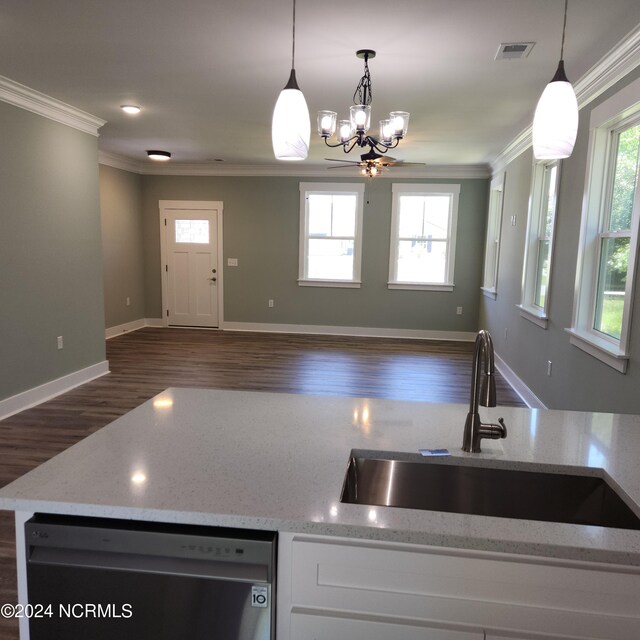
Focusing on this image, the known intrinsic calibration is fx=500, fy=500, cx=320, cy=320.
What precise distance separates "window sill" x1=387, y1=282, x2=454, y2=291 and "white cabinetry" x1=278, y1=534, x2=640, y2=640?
6.85 metres

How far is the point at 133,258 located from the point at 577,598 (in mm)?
7800

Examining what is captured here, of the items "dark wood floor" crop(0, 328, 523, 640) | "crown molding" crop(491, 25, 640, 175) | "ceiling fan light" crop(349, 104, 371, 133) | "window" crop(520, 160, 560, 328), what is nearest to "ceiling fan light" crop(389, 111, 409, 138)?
"ceiling fan light" crop(349, 104, 371, 133)

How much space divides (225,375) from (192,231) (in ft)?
11.4

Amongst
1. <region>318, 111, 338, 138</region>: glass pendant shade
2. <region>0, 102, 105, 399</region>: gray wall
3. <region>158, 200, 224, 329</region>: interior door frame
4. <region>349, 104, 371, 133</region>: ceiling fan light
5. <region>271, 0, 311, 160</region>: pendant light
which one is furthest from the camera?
<region>158, 200, 224, 329</region>: interior door frame

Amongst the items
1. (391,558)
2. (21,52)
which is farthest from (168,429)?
(21,52)

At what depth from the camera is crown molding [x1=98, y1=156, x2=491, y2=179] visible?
23.9 ft

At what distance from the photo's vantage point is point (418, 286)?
25.2 feet

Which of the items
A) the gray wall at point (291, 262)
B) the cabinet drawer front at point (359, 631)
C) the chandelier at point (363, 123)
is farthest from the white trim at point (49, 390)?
the cabinet drawer front at point (359, 631)

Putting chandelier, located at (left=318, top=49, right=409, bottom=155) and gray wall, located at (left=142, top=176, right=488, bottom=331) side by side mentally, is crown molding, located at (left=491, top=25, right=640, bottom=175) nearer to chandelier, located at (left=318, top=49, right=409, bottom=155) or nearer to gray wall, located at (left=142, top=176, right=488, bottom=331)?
chandelier, located at (left=318, top=49, right=409, bottom=155)

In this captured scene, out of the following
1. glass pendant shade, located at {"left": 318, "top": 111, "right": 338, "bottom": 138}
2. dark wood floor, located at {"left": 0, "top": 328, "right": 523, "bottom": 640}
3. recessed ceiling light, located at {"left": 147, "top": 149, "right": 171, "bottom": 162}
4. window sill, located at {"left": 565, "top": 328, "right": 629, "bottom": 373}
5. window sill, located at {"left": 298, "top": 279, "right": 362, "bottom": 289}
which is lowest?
dark wood floor, located at {"left": 0, "top": 328, "right": 523, "bottom": 640}

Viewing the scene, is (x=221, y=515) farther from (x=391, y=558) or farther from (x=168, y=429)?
(x=168, y=429)

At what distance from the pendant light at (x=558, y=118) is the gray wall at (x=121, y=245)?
6.55 m

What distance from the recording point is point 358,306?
784cm

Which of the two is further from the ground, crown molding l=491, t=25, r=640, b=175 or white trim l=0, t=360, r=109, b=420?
crown molding l=491, t=25, r=640, b=175
